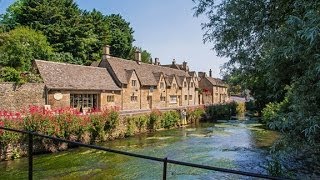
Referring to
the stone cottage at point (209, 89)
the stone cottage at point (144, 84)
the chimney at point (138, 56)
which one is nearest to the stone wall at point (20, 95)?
the stone cottage at point (144, 84)

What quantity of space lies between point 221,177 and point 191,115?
28.1 m

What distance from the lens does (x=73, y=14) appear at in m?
57.2

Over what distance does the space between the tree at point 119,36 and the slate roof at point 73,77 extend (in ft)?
84.8

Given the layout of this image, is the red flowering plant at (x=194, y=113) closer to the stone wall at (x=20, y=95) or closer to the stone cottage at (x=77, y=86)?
the stone cottage at (x=77, y=86)

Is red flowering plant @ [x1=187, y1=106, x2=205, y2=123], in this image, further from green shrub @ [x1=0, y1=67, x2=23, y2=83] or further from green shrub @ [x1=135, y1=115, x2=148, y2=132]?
green shrub @ [x1=0, y1=67, x2=23, y2=83]

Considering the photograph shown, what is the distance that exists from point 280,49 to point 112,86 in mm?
33665

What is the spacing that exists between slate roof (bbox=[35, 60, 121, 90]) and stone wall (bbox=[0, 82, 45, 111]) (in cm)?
115

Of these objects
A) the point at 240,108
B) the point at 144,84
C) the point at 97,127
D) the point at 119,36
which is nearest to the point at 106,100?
the point at 144,84

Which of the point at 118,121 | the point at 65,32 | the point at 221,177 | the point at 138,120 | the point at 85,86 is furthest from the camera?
the point at 65,32

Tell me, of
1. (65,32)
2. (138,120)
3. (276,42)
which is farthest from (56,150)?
(65,32)

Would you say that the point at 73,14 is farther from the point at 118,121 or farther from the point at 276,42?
the point at 276,42

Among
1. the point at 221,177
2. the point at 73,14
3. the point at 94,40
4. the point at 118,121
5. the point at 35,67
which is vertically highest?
the point at 73,14

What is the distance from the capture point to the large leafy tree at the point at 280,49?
21.7ft

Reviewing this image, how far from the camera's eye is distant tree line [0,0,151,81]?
139 ft
